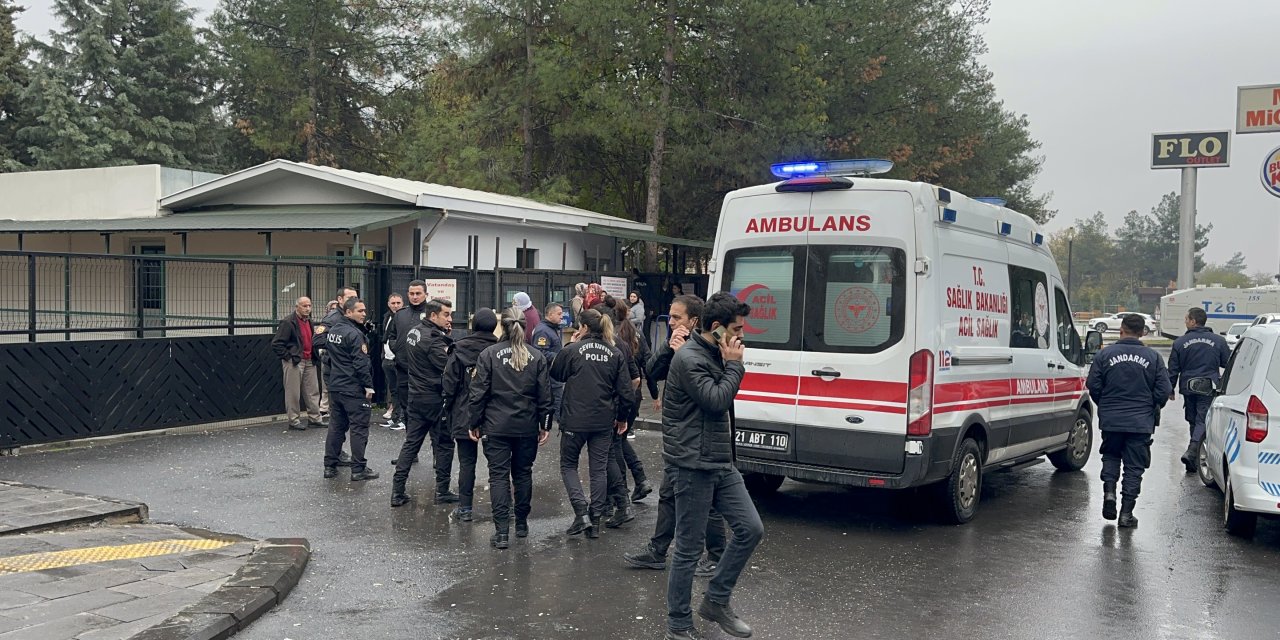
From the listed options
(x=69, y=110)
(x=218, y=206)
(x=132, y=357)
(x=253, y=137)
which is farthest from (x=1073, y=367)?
(x=69, y=110)

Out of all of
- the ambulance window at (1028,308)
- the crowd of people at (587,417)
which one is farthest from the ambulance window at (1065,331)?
the crowd of people at (587,417)

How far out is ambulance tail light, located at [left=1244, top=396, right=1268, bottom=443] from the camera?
7410mm

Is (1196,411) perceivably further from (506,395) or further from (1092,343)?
(506,395)

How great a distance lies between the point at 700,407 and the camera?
5.39 m

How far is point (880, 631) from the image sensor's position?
18.4 ft

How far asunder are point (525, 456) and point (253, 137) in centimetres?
3729

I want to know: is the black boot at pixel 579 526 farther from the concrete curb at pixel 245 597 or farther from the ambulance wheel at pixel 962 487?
the ambulance wheel at pixel 962 487

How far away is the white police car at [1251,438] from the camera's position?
24.2 feet

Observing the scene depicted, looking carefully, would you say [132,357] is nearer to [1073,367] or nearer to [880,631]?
[880,631]

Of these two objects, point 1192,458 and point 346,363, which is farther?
point 1192,458

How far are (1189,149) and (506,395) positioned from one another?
34541 mm

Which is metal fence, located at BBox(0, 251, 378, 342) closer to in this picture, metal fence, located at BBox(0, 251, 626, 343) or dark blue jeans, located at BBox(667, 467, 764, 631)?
metal fence, located at BBox(0, 251, 626, 343)

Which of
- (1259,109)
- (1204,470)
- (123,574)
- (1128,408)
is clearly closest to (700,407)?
(123,574)

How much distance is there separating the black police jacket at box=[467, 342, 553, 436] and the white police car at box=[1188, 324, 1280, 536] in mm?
5088
